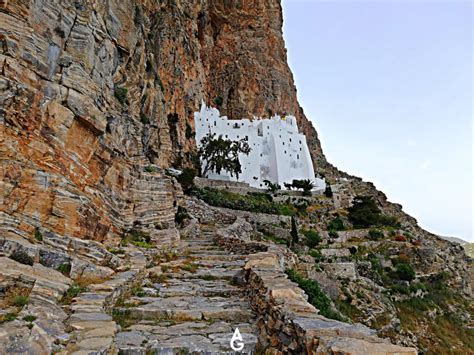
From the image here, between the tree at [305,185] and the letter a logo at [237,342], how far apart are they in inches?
1546

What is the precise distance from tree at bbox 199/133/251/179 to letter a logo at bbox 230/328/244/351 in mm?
33560

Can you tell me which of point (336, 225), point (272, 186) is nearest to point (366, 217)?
point (336, 225)

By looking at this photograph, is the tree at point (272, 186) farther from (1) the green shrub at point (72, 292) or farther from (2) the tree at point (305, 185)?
(1) the green shrub at point (72, 292)

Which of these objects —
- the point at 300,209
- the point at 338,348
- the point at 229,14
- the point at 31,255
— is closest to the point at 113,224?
the point at 31,255

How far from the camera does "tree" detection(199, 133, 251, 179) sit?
39281mm

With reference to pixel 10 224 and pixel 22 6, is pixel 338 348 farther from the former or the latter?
pixel 22 6

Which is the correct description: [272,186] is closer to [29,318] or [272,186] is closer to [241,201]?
[241,201]

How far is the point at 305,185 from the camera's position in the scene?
44.4 meters

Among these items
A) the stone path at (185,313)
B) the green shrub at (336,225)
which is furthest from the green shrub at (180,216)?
the green shrub at (336,225)

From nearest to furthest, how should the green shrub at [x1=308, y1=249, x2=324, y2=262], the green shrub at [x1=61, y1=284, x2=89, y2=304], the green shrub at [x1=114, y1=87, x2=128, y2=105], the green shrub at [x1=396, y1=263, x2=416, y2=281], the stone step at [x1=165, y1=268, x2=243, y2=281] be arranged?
the green shrub at [x1=61, y1=284, x2=89, y2=304], the stone step at [x1=165, y1=268, x2=243, y2=281], the green shrub at [x1=114, y1=87, x2=128, y2=105], the green shrub at [x1=308, y1=249, x2=324, y2=262], the green shrub at [x1=396, y1=263, x2=416, y2=281]

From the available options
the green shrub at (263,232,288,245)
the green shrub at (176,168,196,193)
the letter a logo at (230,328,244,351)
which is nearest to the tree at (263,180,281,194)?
the green shrub at (263,232,288,245)

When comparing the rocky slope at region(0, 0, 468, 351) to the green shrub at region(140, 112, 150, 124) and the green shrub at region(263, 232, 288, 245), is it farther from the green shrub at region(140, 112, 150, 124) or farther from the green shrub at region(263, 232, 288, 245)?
the green shrub at region(263, 232, 288, 245)

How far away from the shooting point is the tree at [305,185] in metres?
43.3

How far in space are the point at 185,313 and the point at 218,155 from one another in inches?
1350
